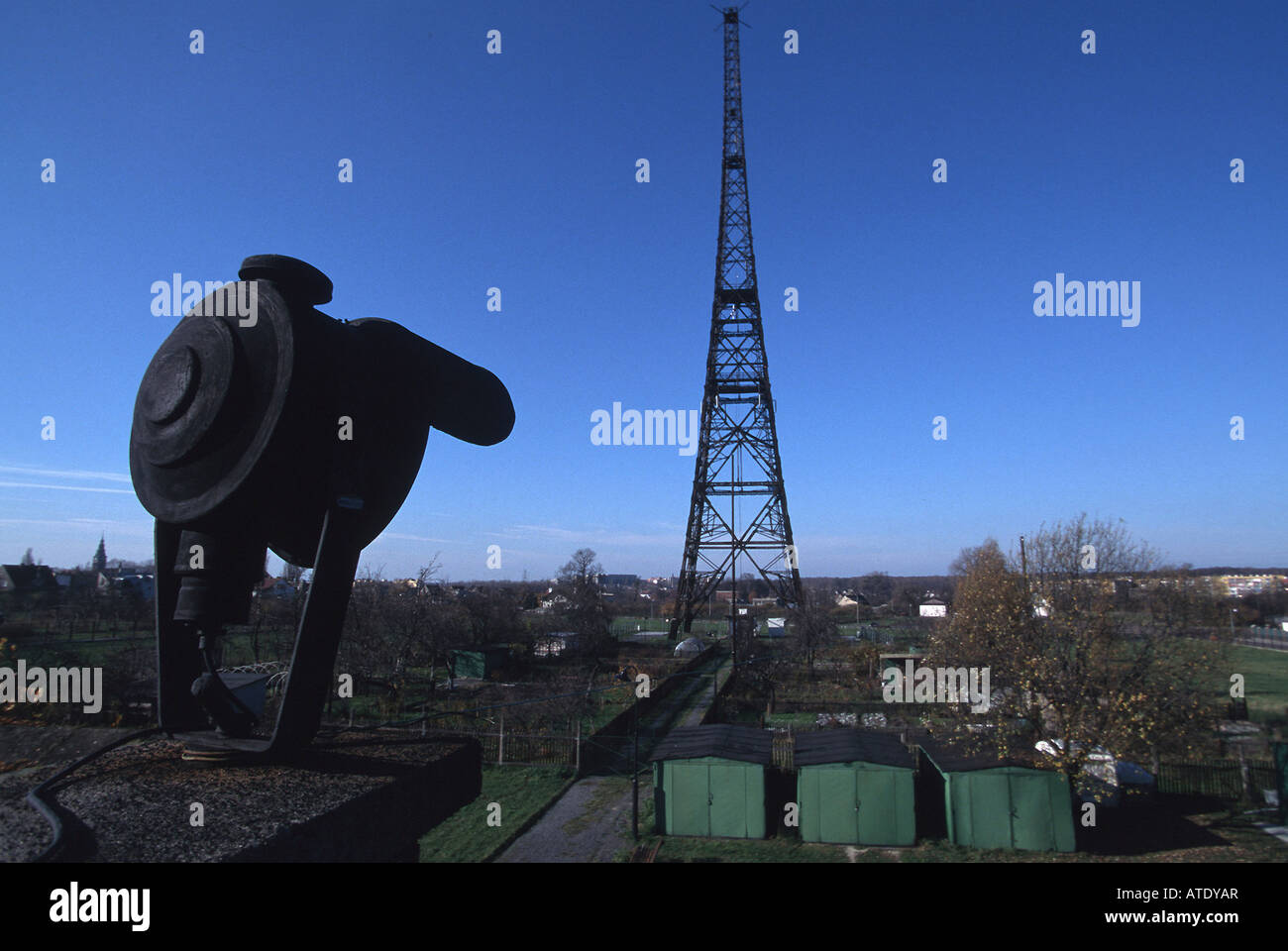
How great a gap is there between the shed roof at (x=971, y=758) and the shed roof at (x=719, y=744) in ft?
12.8

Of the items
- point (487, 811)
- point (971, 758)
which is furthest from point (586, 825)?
point (971, 758)

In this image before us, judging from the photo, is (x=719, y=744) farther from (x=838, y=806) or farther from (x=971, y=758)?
(x=971, y=758)

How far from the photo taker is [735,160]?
41375 millimetres

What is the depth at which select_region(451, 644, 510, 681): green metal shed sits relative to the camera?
32781mm

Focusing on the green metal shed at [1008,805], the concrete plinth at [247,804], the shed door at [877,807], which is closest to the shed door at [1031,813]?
the green metal shed at [1008,805]

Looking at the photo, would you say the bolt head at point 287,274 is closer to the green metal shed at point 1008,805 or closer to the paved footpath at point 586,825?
the paved footpath at point 586,825

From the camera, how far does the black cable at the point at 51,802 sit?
235cm

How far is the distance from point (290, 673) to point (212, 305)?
1.77 meters

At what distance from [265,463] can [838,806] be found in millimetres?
15768

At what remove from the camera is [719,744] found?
17156mm

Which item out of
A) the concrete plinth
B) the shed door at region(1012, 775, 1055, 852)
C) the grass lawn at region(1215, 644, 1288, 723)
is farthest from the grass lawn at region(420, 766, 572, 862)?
the grass lawn at region(1215, 644, 1288, 723)
